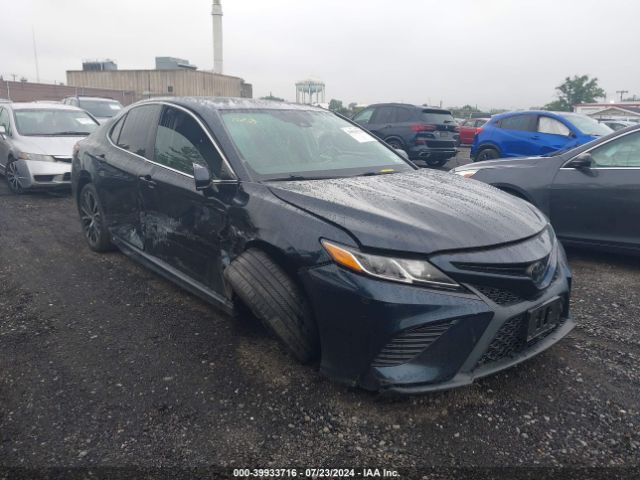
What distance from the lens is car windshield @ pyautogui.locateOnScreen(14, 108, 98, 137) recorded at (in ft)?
27.7

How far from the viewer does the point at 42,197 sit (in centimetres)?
792

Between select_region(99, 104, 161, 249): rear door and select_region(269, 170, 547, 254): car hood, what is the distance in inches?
63.2

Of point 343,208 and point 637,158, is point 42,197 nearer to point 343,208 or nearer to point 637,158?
point 343,208

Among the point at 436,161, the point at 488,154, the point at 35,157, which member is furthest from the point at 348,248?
the point at 436,161

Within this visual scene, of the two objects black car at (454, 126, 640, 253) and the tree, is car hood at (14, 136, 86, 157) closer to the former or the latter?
black car at (454, 126, 640, 253)

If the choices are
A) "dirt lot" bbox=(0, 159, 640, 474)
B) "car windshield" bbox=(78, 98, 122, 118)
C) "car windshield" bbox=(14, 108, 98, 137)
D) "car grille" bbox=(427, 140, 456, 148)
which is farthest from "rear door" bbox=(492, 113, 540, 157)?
"car windshield" bbox=(78, 98, 122, 118)

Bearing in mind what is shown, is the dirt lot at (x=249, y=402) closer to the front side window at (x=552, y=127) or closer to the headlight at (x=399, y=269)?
the headlight at (x=399, y=269)

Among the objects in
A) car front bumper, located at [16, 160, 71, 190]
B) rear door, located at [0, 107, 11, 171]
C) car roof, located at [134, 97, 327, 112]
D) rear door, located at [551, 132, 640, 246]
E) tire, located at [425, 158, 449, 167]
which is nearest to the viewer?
car roof, located at [134, 97, 327, 112]

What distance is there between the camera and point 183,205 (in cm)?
328

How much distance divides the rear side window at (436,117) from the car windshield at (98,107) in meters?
9.30

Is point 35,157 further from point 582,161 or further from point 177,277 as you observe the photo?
point 582,161

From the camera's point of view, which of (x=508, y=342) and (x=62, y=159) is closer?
(x=508, y=342)

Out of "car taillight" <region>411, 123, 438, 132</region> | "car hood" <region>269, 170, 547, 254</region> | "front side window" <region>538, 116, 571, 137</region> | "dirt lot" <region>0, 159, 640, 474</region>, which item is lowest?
"dirt lot" <region>0, 159, 640, 474</region>

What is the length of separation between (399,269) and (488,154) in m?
9.77
